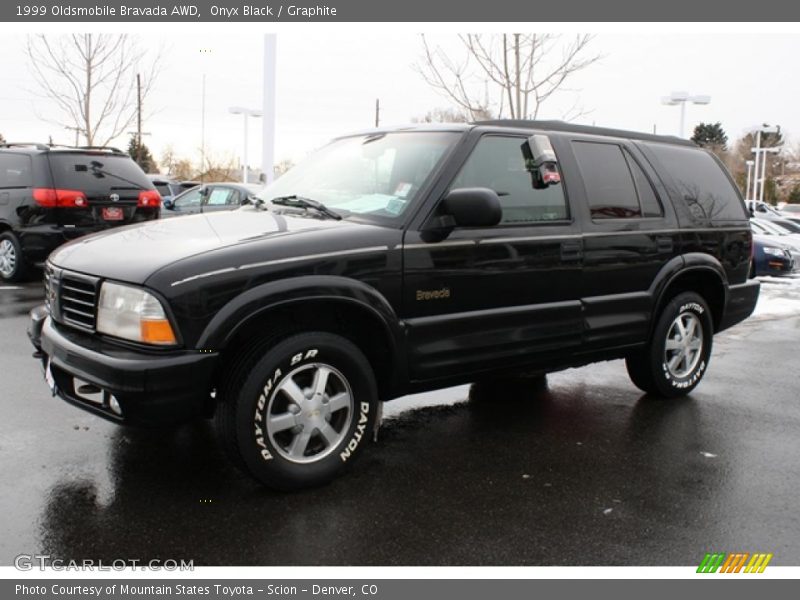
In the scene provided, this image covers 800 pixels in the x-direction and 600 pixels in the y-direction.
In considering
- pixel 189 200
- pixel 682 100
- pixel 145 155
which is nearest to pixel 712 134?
pixel 145 155

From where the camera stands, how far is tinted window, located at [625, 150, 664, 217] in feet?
17.6

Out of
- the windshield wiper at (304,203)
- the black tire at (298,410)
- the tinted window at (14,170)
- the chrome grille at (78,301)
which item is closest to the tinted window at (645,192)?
the windshield wiper at (304,203)

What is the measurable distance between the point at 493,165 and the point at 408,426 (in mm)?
1791

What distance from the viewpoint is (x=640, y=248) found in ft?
17.2

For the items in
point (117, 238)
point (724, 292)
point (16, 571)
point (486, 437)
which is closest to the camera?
point (16, 571)

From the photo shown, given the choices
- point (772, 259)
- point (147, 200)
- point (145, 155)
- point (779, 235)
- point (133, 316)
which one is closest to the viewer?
point (133, 316)

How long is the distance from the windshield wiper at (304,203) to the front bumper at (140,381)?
3.95ft

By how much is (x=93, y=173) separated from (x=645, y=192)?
780 cm

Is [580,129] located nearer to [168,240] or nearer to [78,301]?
[168,240]

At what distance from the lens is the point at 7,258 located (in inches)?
414

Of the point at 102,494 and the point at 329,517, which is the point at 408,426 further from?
the point at 102,494

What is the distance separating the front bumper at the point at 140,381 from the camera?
3.37 metres

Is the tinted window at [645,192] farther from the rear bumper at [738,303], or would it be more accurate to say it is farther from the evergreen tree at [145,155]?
the evergreen tree at [145,155]

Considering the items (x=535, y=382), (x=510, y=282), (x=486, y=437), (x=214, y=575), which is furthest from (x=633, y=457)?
(x=214, y=575)
